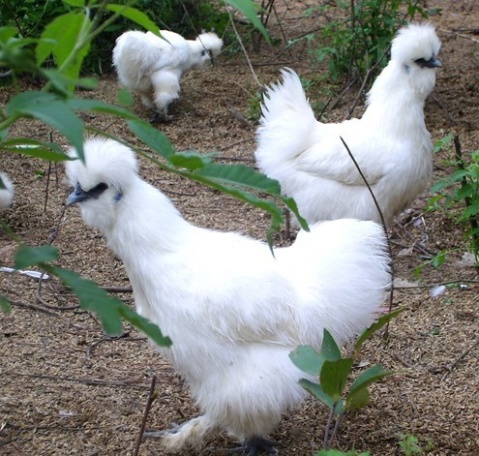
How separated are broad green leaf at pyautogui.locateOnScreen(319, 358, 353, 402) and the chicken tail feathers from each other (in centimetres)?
276

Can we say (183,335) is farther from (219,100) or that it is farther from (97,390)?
(219,100)

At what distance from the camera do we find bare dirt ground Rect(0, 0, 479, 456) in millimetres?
3246

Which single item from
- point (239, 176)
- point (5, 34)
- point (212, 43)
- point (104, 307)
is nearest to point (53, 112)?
point (5, 34)

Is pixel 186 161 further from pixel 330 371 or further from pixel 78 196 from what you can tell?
pixel 78 196

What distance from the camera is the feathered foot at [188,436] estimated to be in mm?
3113

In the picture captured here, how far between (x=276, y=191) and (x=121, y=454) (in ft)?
6.27

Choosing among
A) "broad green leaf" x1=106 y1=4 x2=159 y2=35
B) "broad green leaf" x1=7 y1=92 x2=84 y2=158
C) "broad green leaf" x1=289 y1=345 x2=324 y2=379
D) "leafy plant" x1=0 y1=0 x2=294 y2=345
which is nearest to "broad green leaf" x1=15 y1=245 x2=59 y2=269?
"leafy plant" x1=0 y1=0 x2=294 y2=345

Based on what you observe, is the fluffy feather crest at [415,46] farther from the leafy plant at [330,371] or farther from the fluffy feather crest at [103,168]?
the leafy plant at [330,371]

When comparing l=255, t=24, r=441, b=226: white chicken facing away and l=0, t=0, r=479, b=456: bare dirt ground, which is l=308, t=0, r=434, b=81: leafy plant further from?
l=255, t=24, r=441, b=226: white chicken facing away

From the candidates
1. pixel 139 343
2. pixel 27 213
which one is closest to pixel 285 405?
pixel 139 343

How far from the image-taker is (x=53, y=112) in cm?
111

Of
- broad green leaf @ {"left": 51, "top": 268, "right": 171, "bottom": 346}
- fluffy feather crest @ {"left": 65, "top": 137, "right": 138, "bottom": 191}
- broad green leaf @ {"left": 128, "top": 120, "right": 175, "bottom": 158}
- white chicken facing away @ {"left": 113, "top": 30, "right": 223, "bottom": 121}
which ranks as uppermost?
broad green leaf @ {"left": 128, "top": 120, "right": 175, "bottom": 158}

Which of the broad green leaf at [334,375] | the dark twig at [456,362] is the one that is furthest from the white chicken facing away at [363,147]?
the broad green leaf at [334,375]

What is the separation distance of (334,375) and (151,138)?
3.43 ft
